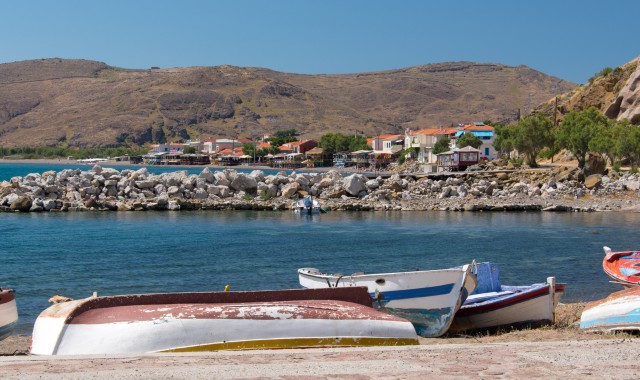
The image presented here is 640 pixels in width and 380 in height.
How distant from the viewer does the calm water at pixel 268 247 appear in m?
23.0

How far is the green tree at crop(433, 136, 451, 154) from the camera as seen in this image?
95469mm

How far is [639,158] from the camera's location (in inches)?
2410

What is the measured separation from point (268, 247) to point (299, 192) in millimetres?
22786

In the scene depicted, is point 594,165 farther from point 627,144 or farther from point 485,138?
point 485,138

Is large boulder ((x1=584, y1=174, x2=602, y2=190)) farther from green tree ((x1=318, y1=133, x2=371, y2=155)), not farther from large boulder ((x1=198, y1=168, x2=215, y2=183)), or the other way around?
green tree ((x1=318, y1=133, x2=371, y2=155))

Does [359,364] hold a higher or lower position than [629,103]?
lower

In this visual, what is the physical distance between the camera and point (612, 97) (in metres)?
79.8

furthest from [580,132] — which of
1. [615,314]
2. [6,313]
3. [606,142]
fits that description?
[6,313]

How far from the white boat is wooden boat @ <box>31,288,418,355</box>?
34751 mm

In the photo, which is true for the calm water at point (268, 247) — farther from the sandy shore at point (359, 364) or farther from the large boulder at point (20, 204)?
the sandy shore at point (359, 364)

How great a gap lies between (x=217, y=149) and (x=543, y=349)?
157m

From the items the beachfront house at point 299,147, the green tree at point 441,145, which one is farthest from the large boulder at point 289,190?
the beachfront house at point 299,147

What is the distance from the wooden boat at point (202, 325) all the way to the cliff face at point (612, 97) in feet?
212

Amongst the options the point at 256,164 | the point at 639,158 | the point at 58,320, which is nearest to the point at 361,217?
the point at 639,158
